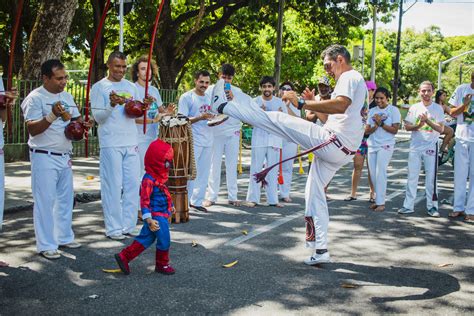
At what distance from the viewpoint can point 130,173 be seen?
688 centimetres

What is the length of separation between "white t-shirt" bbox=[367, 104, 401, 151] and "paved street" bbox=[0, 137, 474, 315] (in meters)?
1.41

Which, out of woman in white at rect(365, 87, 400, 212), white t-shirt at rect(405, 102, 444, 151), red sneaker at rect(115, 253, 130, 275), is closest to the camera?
red sneaker at rect(115, 253, 130, 275)

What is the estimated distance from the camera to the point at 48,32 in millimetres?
13203

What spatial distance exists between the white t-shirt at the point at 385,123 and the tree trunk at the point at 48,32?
24.4 feet

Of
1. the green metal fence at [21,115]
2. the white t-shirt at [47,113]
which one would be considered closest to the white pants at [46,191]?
the white t-shirt at [47,113]

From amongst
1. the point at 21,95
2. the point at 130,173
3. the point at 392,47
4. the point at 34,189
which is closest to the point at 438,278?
the point at 130,173

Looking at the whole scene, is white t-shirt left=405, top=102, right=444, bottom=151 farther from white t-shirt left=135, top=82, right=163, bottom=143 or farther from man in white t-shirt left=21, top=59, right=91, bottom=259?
man in white t-shirt left=21, top=59, right=91, bottom=259

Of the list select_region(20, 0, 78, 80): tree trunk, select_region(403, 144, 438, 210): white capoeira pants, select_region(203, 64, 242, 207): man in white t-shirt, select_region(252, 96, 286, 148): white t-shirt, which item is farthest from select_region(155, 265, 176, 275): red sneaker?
select_region(20, 0, 78, 80): tree trunk

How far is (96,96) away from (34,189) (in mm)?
1312

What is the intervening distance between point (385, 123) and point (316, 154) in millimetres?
3763

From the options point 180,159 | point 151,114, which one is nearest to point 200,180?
point 180,159

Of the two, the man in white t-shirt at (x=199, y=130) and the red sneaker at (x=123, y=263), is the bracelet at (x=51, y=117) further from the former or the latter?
the man in white t-shirt at (x=199, y=130)

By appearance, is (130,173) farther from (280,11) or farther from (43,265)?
(280,11)

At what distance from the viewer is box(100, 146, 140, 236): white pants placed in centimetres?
671
